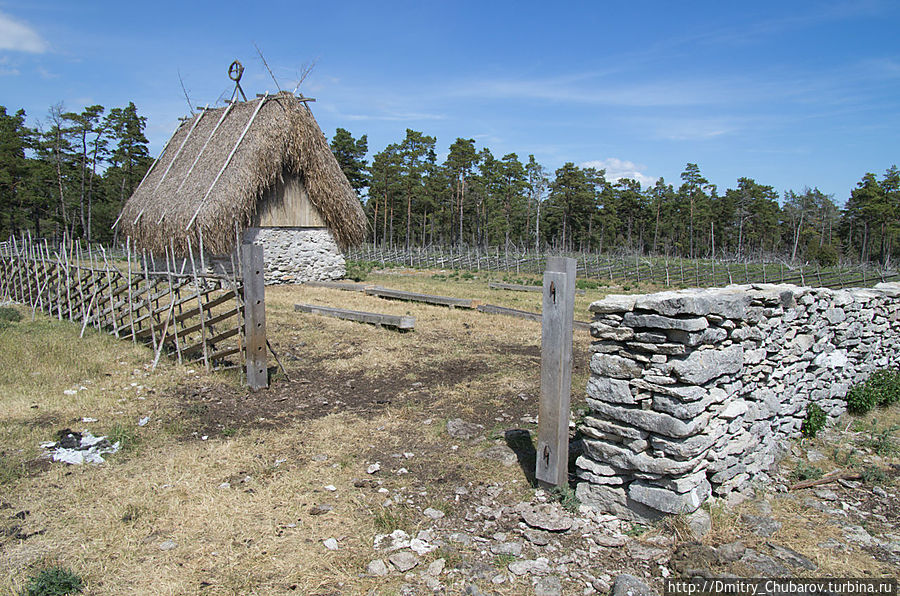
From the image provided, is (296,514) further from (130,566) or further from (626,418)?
(626,418)

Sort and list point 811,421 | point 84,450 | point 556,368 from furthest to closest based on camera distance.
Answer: point 811,421 < point 84,450 < point 556,368

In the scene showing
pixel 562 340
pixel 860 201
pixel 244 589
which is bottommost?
pixel 244 589

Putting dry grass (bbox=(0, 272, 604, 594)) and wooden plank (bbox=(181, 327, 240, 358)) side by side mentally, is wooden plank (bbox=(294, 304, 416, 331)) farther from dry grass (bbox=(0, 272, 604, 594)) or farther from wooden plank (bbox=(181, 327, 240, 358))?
wooden plank (bbox=(181, 327, 240, 358))

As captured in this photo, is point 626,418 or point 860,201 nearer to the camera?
point 626,418

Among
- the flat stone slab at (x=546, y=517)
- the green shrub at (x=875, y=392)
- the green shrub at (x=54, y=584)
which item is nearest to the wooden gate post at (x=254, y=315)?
the green shrub at (x=54, y=584)

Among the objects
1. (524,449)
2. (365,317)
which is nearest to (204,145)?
(365,317)

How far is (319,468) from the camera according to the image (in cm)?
485

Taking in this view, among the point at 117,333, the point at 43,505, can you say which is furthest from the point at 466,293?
the point at 43,505

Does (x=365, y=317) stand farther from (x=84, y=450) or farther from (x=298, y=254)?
(x=298, y=254)

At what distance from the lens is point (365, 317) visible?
11289 mm

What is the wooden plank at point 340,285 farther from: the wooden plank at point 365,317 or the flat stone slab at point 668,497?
the flat stone slab at point 668,497

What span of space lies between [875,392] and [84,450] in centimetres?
897

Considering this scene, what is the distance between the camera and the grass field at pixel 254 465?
3416 mm

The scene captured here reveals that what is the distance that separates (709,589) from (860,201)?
6221 cm
